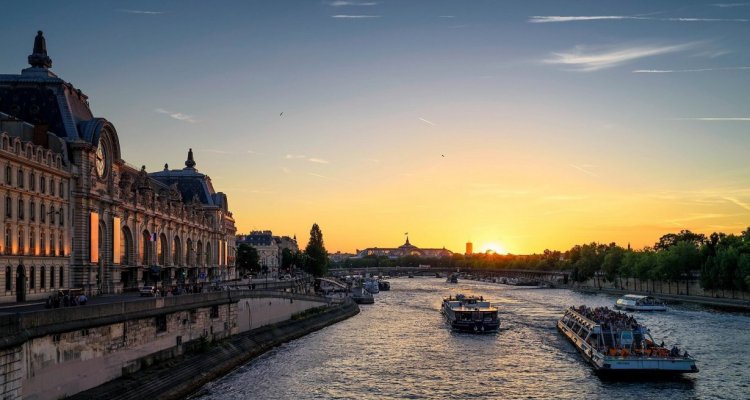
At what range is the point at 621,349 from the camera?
55.8 metres

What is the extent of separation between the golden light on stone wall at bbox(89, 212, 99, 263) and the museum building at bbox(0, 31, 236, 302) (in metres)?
0.09

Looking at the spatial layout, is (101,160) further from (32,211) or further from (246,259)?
Result: (246,259)

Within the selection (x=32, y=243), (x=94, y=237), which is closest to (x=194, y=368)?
(x=32, y=243)

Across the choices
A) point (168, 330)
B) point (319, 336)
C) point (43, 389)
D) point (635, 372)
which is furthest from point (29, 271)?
point (635, 372)

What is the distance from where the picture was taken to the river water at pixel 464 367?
48.7 m

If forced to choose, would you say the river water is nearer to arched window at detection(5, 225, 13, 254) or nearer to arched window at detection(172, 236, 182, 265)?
arched window at detection(5, 225, 13, 254)

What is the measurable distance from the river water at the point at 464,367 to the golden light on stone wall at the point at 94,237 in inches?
654

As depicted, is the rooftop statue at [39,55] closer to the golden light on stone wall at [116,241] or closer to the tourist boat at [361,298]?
the golden light on stone wall at [116,241]

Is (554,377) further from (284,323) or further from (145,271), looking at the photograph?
(145,271)

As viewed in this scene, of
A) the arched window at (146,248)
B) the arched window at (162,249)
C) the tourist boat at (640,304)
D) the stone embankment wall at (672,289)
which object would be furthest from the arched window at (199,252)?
the stone embankment wall at (672,289)

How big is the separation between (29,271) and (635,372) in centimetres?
4490

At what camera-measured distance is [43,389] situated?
3186 cm

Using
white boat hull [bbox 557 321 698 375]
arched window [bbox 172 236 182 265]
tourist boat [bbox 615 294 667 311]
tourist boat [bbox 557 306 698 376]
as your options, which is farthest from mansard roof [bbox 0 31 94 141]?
tourist boat [bbox 615 294 667 311]

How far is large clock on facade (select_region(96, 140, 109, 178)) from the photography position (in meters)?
63.9
